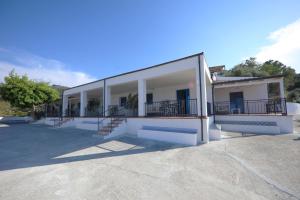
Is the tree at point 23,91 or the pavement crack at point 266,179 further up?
the tree at point 23,91

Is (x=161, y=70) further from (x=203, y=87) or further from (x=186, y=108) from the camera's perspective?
(x=186, y=108)

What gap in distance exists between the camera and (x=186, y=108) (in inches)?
478

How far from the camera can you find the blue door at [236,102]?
13.0 metres

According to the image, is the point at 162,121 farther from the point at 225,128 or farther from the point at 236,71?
the point at 236,71

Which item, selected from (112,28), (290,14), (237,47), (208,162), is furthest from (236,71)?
(208,162)

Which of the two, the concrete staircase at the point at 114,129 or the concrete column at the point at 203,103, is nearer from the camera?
the concrete column at the point at 203,103

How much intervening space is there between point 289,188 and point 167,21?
1036 cm

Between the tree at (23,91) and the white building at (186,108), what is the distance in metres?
5.38

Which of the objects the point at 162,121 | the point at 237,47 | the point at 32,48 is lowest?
the point at 162,121

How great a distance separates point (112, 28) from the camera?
1164cm

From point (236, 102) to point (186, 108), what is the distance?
482 cm

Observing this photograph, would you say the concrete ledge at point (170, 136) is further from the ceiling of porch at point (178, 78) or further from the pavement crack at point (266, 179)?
the ceiling of porch at point (178, 78)

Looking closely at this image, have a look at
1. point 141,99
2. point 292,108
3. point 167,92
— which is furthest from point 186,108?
point 292,108

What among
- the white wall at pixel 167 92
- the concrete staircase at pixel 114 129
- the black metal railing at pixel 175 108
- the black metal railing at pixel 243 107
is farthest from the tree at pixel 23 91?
the black metal railing at pixel 243 107
